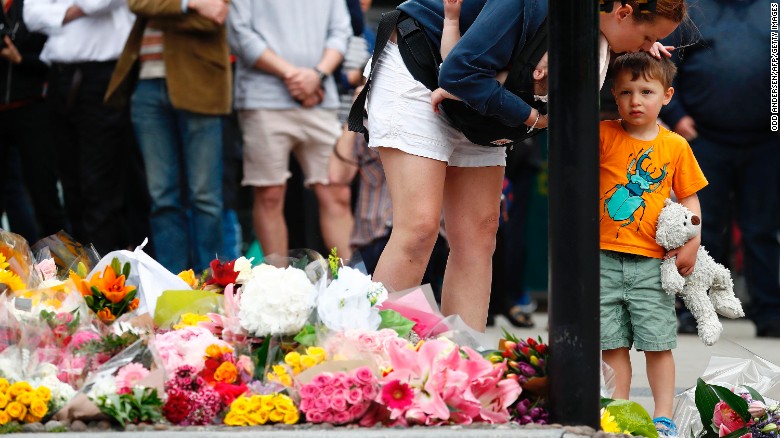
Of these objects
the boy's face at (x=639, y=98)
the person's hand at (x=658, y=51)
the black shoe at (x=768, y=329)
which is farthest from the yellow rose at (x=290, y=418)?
the black shoe at (x=768, y=329)

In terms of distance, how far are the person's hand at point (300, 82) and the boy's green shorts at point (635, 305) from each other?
2.98 m

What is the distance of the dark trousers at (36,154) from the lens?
24.8 ft

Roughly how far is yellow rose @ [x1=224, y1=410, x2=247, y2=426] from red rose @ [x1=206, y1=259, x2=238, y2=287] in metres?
0.89

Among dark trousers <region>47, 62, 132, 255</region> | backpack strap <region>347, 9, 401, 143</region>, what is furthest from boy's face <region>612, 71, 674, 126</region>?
dark trousers <region>47, 62, 132, 255</region>

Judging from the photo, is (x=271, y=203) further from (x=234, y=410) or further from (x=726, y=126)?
(x=234, y=410)

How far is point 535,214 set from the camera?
9.85m

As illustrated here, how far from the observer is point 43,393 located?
11.2 feet

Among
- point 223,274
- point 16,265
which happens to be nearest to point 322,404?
point 223,274

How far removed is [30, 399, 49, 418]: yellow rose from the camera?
3361mm

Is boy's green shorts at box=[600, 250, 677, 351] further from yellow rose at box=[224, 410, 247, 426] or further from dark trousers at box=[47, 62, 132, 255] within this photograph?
dark trousers at box=[47, 62, 132, 255]

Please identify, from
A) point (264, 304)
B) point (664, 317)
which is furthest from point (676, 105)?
point (264, 304)

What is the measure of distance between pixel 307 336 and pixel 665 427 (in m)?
1.24

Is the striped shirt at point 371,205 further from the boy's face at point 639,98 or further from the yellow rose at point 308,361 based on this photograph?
the yellow rose at point 308,361

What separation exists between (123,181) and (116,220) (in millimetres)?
222
